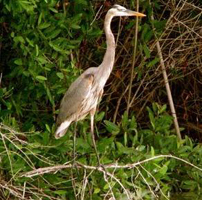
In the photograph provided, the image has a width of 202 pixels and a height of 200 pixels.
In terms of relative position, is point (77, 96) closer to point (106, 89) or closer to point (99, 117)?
point (99, 117)

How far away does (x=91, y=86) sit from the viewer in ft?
22.0

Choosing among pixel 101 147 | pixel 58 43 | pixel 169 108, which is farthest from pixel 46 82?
pixel 169 108

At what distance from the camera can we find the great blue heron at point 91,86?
6652 millimetres

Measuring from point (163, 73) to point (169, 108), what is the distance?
473 millimetres

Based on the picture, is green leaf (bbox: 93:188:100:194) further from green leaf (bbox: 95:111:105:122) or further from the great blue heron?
green leaf (bbox: 95:111:105:122)

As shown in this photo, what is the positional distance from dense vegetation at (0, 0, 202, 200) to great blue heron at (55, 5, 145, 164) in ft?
1.02

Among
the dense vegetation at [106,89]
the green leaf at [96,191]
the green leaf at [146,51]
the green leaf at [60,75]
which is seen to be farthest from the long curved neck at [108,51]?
the green leaf at [146,51]

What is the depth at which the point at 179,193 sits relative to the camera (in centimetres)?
817

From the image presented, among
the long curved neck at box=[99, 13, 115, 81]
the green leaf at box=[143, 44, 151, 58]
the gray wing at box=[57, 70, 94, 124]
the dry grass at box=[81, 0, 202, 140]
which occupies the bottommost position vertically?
the dry grass at box=[81, 0, 202, 140]

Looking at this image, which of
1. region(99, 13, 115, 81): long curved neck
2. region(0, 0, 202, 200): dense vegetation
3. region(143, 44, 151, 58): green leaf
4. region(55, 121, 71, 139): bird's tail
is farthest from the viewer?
region(143, 44, 151, 58): green leaf

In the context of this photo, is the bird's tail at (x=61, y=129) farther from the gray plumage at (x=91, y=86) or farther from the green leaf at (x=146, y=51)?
the green leaf at (x=146, y=51)

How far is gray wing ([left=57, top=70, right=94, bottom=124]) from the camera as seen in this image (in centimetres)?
668

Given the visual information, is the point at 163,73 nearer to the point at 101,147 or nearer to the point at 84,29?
the point at 84,29

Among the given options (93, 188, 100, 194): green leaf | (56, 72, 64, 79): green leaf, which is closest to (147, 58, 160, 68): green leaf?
(56, 72, 64, 79): green leaf
